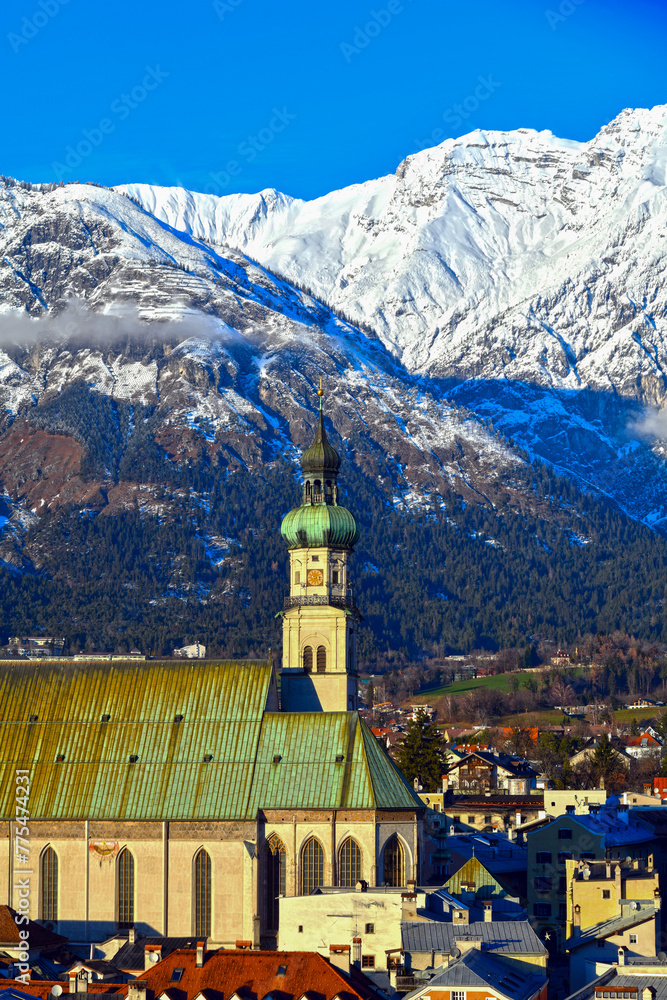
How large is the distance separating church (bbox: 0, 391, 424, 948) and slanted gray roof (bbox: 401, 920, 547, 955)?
Answer: 50.6 feet

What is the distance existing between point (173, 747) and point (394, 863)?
15078 millimetres

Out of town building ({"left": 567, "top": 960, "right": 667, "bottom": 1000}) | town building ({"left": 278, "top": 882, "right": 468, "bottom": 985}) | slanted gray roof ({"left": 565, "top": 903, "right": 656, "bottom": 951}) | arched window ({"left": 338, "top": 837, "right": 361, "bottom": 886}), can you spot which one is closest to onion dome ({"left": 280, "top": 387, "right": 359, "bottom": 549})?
→ arched window ({"left": 338, "top": 837, "right": 361, "bottom": 886})

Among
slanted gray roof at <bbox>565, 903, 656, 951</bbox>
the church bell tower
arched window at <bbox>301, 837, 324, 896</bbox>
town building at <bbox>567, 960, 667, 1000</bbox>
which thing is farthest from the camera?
the church bell tower

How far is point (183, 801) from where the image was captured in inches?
4385

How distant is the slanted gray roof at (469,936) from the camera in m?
88.6

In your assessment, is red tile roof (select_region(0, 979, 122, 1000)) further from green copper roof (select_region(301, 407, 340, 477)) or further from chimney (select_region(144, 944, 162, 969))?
green copper roof (select_region(301, 407, 340, 477))

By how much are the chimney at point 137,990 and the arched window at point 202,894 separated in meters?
24.7

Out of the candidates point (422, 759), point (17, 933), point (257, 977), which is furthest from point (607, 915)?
point (422, 759)

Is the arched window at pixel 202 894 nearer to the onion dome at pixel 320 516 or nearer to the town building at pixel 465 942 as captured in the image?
the town building at pixel 465 942

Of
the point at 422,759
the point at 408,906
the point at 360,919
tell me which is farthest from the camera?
the point at 422,759

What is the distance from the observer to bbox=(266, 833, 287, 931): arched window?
355 ft

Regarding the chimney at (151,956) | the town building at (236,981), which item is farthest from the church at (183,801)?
the town building at (236,981)

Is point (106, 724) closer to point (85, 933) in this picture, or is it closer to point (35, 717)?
point (35, 717)

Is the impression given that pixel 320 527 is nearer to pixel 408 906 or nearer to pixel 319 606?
pixel 319 606
